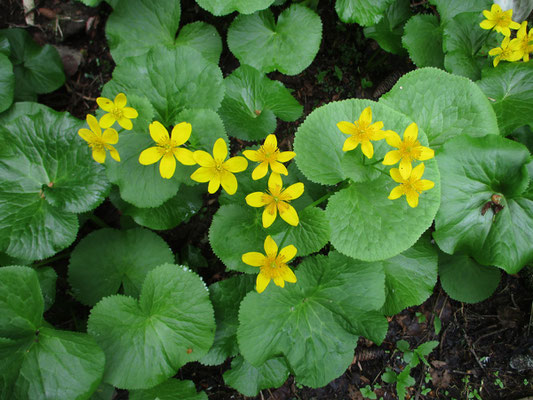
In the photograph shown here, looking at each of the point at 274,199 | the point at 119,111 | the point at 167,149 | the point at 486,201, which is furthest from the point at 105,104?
the point at 486,201

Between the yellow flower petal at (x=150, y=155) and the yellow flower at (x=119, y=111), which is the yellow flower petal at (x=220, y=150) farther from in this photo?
the yellow flower at (x=119, y=111)

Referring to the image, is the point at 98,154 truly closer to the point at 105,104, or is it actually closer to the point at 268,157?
the point at 105,104

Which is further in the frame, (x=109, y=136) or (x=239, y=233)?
(x=239, y=233)

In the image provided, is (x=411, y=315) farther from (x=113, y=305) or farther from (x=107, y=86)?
(x=107, y=86)

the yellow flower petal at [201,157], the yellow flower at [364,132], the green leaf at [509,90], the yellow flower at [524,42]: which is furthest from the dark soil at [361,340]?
the yellow flower at [364,132]

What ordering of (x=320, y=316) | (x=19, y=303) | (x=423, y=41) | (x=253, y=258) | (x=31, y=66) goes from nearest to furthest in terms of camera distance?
1. (x=253, y=258)
2. (x=19, y=303)
3. (x=320, y=316)
4. (x=423, y=41)
5. (x=31, y=66)

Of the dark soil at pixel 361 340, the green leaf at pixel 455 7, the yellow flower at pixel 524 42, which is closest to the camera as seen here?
the yellow flower at pixel 524 42

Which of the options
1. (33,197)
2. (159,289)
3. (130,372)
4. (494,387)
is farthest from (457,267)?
(33,197)
